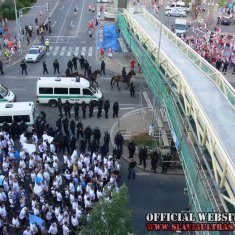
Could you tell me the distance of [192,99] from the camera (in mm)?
13891

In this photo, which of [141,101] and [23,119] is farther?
[141,101]

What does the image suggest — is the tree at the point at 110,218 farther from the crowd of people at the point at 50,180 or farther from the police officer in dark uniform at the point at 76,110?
the police officer in dark uniform at the point at 76,110

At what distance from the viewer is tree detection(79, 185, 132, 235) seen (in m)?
10.4

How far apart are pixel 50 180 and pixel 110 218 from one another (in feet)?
24.2

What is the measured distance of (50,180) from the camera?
1719 cm

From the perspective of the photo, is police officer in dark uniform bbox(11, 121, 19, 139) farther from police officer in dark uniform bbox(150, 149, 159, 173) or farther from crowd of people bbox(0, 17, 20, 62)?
crowd of people bbox(0, 17, 20, 62)

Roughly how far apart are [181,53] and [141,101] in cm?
579

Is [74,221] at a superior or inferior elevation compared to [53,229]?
superior

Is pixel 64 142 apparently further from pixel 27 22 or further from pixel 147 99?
pixel 27 22

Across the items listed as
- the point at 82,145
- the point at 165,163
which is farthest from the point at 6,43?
the point at 165,163

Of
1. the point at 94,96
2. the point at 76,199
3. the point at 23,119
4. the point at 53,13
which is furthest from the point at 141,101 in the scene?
the point at 53,13

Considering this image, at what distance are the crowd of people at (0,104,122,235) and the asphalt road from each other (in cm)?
163

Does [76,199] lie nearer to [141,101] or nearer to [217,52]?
[141,101]

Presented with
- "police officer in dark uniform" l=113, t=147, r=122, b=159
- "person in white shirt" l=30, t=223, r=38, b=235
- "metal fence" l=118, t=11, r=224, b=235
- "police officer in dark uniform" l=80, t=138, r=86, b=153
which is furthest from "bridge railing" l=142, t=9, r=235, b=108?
"person in white shirt" l=30, t=223, r=38, b=235
